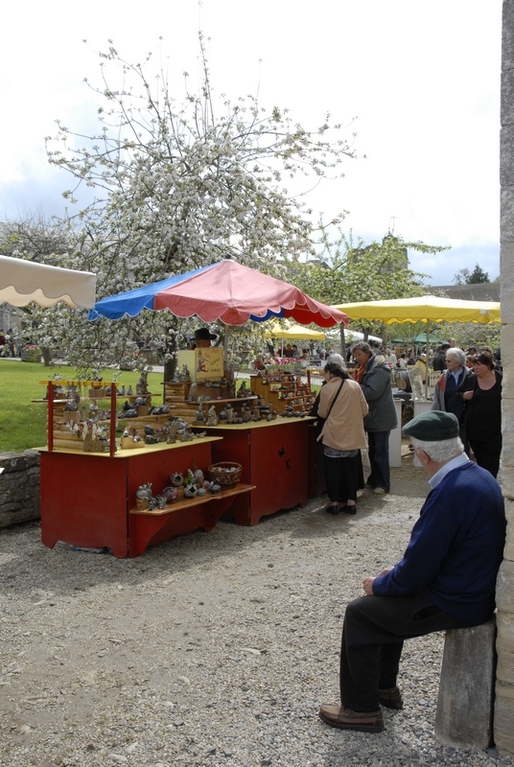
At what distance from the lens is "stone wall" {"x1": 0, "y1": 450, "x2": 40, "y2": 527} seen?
7293 mm

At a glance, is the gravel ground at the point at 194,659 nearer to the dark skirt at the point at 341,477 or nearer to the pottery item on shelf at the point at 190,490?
the pottery item on shelf at the point at 190,490

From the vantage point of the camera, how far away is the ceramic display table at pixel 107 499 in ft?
20.6

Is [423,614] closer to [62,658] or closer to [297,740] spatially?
[297,740]

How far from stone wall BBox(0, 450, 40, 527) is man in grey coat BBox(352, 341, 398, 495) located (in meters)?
4.07

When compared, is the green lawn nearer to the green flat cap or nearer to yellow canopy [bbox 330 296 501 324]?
yellow canopy [bbox 330 296 501 324]

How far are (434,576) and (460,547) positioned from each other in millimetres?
181

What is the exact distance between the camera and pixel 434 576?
10.5ft

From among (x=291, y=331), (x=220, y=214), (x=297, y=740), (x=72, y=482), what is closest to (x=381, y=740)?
(x=297, y=740)

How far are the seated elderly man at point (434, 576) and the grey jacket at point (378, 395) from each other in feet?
18.1

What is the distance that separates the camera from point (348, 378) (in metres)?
8.18

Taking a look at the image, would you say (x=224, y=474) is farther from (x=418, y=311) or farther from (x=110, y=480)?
(x=418, y=311)

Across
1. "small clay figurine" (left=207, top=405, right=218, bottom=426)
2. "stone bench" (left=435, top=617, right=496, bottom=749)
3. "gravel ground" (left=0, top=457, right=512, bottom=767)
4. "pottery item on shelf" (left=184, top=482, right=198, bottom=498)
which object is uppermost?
"small clay figurine" (left=207, top=405, right=218, bottom=426)

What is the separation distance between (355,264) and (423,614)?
71.0ft

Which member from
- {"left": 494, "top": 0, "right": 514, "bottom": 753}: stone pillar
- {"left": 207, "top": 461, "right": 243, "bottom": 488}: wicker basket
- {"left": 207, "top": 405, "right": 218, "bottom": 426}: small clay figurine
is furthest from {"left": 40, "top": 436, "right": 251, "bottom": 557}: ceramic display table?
{"left": 494, "top": 0, "right": 514, "bottom": 753}: stone pillar
